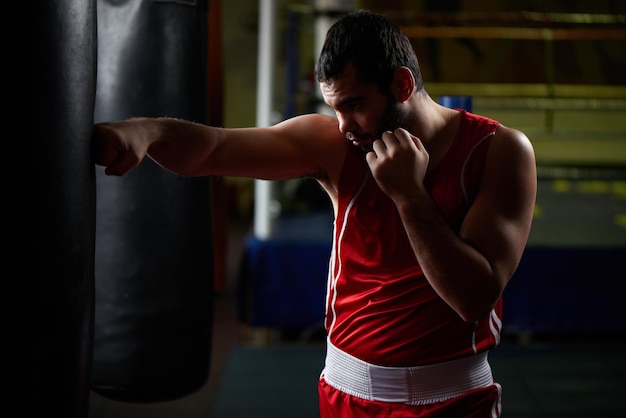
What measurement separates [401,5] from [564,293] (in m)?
2.32

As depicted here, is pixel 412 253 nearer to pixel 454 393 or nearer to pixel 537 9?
pixel 454 393

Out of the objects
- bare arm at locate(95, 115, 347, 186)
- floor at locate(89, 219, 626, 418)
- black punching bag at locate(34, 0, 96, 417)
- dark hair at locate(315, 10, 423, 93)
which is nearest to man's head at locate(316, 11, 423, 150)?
dark hair at locate(315, 10, 423, 93)

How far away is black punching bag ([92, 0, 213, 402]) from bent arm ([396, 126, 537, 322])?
995mm

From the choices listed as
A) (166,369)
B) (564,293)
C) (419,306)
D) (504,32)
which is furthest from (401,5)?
(419,306)

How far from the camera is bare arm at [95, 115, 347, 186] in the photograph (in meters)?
1.41

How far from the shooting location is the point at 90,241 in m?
1.22

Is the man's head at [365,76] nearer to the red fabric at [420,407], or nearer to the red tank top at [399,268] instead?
the red tank top at [399,268]

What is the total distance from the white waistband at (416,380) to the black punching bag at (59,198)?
620 millimetres

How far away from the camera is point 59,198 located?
43.7 inches

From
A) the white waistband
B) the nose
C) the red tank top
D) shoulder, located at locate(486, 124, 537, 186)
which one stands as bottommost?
the white waistband

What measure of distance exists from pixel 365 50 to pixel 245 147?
314mm

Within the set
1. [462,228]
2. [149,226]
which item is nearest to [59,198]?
[462,228]

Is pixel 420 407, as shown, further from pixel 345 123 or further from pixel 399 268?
pixel 345 123

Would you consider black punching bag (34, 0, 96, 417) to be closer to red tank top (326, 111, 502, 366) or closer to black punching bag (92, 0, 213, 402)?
red tank top (326, 111, 502, 366)
